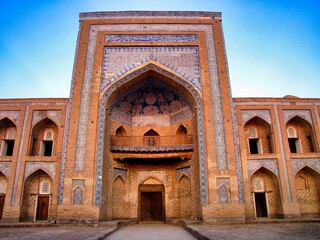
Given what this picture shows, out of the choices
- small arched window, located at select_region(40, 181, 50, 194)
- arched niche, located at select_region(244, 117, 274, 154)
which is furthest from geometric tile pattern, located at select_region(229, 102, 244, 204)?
small arched window, located at select_region(40, 181, 50, 194)

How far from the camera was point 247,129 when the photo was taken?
12.5 meters

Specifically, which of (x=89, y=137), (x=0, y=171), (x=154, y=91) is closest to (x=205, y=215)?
(x=89, y=137)

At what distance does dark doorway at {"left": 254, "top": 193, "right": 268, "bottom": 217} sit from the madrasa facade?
0.14ft

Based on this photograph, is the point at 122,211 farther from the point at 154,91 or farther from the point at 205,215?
the point at 154,91

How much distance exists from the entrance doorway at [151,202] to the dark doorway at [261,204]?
166 inches

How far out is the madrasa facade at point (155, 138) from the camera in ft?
34.8

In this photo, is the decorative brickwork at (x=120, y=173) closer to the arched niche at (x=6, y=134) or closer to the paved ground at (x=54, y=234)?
the paved ground at (x=54, y=234)

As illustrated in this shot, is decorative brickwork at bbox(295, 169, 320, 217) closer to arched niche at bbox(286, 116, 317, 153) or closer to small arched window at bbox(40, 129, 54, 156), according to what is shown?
arched niche at bbox(286, 116, 317, 153)

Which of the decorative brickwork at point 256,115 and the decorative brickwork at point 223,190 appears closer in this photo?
the decorative brickwork at point 223,190

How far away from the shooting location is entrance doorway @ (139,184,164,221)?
1258 cm

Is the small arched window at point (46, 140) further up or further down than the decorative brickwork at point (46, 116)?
further down

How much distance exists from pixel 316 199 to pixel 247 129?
4.05 m

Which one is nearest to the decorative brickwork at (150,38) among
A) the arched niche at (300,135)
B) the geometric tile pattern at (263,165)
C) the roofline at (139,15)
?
the roofline at (139,15)

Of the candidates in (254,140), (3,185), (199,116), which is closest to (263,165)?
(254,140)
